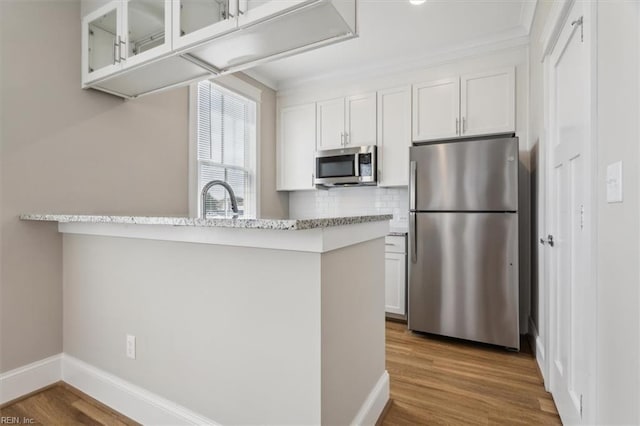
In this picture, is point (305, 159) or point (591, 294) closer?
point (591, 294)

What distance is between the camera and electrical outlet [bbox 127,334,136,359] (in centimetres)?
164

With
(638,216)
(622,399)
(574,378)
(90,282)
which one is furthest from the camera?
(90,282)

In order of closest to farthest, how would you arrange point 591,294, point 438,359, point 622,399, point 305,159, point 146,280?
point 622,399 → point 591,294 → point 146,280 → point 438,359 → point 305,159

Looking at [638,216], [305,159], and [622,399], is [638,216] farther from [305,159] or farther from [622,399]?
[305,159]

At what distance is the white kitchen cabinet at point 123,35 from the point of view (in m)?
1.81

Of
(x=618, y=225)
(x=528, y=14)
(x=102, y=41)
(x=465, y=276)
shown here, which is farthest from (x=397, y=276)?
(x=102, y=41)

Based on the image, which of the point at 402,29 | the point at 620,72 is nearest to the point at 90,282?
the point at 620,72

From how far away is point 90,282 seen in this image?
1.87m

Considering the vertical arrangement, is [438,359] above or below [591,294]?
below

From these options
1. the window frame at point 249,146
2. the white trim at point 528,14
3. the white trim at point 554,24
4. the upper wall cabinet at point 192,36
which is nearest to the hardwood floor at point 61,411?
the window frame at point 249,146

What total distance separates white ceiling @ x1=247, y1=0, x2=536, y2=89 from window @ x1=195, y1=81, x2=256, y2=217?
0.55m

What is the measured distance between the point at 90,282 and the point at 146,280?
0.55 meters

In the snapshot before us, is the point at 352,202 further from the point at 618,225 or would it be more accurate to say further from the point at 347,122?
the point at 618,225

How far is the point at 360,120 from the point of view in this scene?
11.5ft
